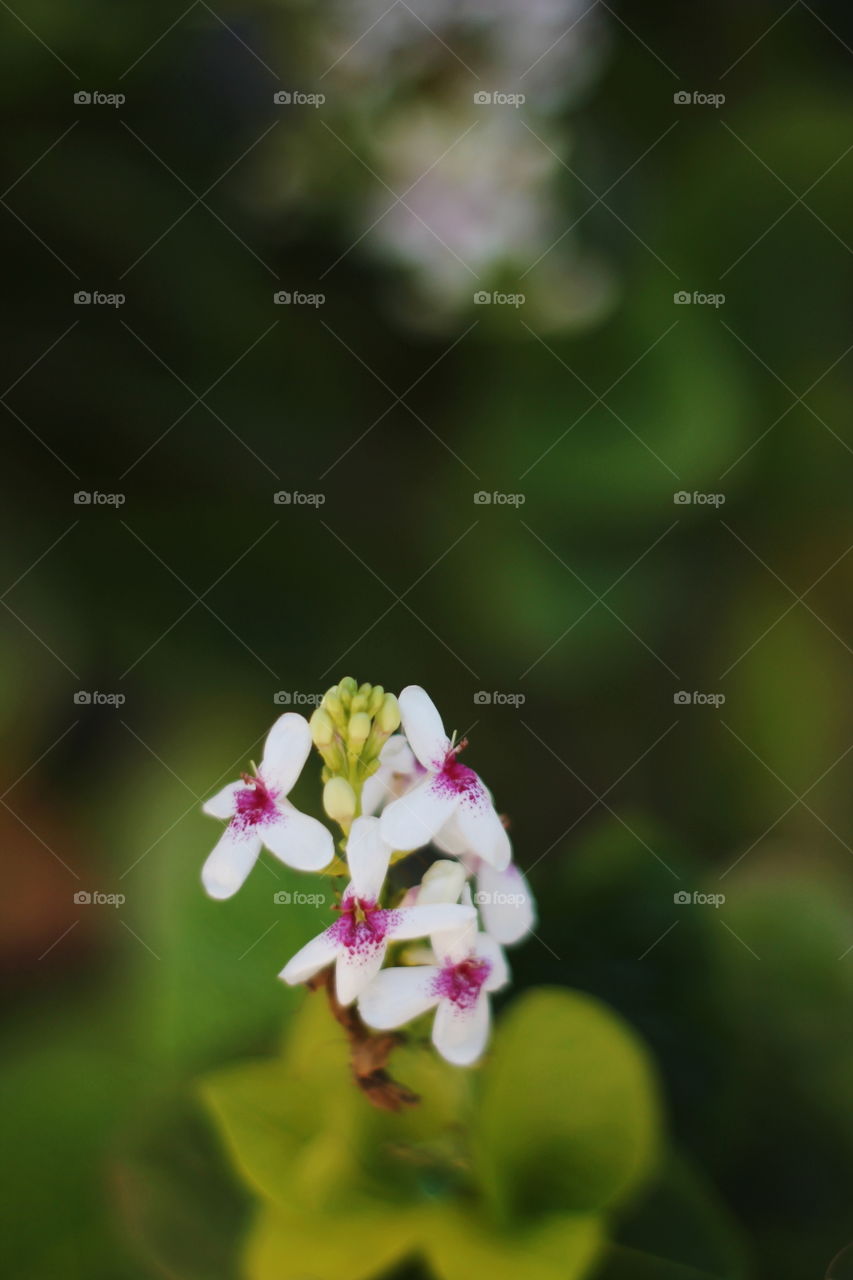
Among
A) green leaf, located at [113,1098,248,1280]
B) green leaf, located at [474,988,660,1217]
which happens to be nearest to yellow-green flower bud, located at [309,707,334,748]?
green leaf, located at [474,988,660,1217]

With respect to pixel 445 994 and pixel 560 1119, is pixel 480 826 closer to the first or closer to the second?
pixel 445 994

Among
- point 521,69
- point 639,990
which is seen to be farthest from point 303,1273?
point 521,69

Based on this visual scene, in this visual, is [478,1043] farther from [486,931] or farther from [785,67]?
[785,67]

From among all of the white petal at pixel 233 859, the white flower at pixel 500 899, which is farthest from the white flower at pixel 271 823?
the white flower at pixel 500 899

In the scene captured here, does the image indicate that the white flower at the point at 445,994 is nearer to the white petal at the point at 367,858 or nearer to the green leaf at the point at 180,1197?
the white petal at the point at 367,858

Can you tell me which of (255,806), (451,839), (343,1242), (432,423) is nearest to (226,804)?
(255,806)
